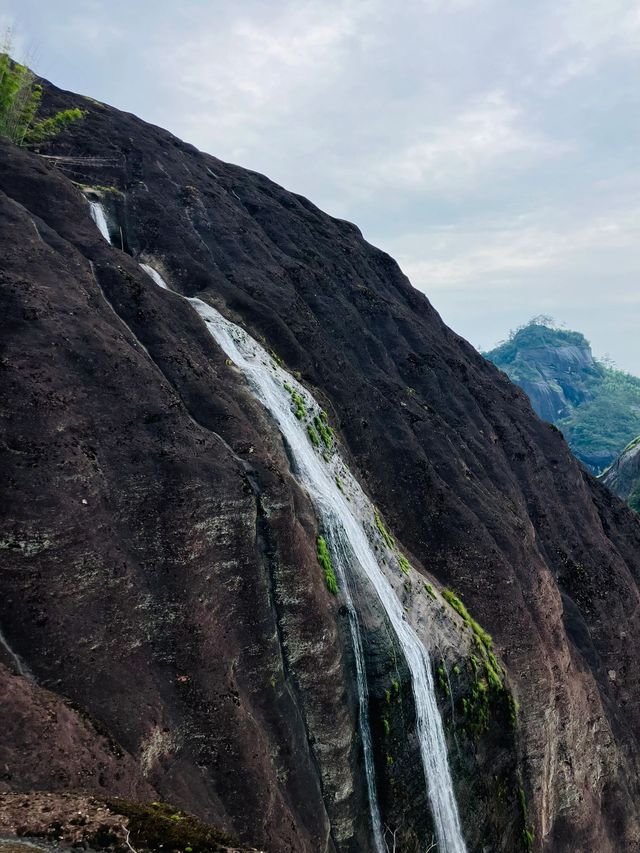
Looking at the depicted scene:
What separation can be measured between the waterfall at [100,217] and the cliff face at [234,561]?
0.86 metres

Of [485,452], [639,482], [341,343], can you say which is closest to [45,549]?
[341,343]

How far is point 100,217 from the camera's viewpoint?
3441cm

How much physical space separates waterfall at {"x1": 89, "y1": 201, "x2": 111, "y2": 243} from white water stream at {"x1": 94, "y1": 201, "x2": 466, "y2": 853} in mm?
8299

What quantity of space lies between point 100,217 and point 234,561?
25228mm

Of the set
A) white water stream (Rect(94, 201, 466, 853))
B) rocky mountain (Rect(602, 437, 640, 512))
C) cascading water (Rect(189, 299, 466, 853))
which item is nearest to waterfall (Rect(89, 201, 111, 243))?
cascading water (Rect(189, 299, 466, 853))

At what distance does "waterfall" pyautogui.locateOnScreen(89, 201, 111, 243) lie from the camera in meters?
33.5

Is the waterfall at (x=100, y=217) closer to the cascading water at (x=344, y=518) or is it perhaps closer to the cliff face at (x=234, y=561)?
the cliff face at (x=234, y=561)

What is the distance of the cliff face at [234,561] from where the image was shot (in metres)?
15.3

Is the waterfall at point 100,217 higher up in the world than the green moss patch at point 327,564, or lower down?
higher up

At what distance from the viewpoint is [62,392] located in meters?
18.5

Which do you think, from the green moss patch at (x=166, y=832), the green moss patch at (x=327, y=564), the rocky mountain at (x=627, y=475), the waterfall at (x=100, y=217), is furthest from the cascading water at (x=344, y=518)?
the rocky mountain at (x=627, y=475)

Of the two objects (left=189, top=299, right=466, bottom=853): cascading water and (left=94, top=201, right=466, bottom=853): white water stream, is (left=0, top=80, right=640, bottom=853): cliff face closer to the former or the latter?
(left=94, top=201, right=466, bottom=853): white water stream

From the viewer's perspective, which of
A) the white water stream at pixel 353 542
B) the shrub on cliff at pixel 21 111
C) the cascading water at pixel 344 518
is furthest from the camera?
the shrub on cliff at pixel 21 111

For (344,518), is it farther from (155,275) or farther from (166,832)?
(155,275)
